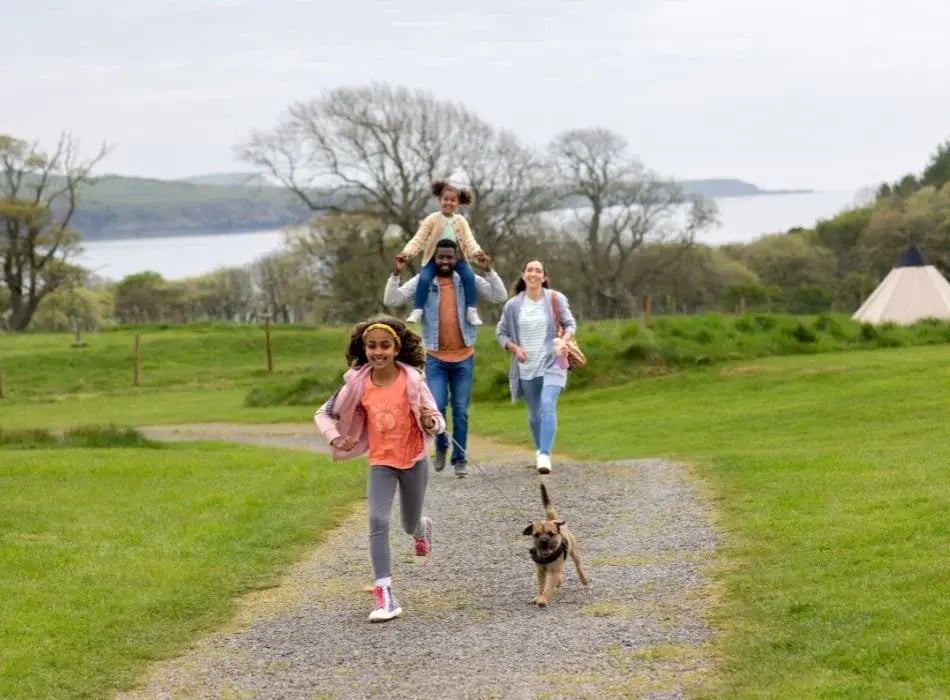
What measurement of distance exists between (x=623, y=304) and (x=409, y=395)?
7829 centimetres

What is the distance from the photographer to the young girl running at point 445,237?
11969 millimetres

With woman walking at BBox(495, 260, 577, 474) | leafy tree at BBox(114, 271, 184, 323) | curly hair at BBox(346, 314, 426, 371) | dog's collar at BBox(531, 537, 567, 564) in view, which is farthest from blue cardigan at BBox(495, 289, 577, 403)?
leafy tree at BBox(114, 271, 184, 323)

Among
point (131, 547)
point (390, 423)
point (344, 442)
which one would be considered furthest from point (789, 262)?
point (344, 442)

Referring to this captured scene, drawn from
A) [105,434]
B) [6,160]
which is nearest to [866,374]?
[105,434]

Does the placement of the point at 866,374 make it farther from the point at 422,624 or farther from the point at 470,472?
the point at 422,624

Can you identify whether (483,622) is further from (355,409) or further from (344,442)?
(355,409)

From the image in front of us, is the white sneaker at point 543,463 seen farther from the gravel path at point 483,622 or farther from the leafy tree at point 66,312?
the leafy tree at point 66,312

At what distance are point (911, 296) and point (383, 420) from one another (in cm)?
3408

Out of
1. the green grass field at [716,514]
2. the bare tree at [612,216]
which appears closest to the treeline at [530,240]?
the bare tree at [612,216]

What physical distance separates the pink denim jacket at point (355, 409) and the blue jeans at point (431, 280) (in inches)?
164

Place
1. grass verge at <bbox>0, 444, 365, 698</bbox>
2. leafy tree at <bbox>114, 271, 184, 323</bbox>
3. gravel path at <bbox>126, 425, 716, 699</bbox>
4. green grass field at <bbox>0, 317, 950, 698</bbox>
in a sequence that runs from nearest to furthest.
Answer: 1. gravel path at <bbox>126, 425, 716, 699</bbox>
2. green grass field at <bbox>0, 317, 950, 698</bbox>
3. grass verge at <bbox>0, 444, 365, 698</bbox>
4. leafy tree at <bbox>114, 271, 184, 323</bbox>

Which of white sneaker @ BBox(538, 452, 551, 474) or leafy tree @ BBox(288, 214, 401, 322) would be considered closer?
white sneaker @ BBox(538, 452, 551, 474)

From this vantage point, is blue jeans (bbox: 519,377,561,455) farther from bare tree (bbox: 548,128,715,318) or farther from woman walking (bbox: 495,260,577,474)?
bare tree (bbox: 548,128,715,318)

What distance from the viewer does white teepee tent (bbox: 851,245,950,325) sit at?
38281 millimetres
